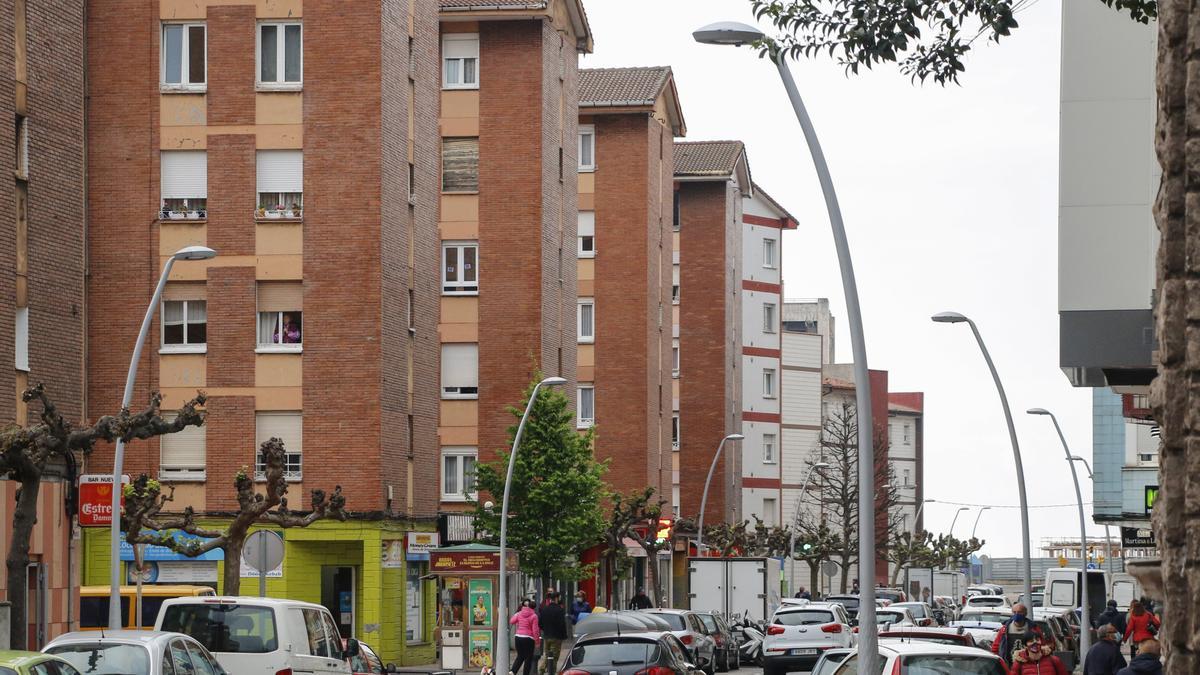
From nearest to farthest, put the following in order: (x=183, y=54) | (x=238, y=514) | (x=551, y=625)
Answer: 1. (x=238, y=514)
2. (x=551, y=625)
3. (x=183, y=54)

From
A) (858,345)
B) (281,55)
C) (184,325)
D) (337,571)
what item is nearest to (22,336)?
(184,325)

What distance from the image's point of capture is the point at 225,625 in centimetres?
2241

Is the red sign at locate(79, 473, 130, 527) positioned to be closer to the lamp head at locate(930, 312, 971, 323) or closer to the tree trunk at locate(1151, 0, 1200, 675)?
the lamp head at locate(930, 312, 971, 323)

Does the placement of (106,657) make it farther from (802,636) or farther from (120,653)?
(802,636)

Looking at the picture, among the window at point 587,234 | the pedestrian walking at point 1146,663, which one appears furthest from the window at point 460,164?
the pedestrian walking at point 1146,663

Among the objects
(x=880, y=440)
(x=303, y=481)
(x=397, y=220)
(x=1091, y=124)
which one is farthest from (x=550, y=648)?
(x=880, y=440)

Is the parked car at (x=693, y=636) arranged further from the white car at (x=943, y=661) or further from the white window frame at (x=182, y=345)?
the white car at (x=943, y=661)

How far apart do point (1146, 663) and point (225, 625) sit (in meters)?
11.3

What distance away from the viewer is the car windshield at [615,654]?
24.7m

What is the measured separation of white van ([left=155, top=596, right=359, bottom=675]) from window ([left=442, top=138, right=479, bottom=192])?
1437 inches

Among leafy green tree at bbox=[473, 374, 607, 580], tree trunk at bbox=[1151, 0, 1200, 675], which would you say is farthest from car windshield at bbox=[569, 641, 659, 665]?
leafy green tree at bbox=[473, 374, 607, 580]

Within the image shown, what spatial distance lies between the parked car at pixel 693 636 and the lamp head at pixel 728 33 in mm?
20707

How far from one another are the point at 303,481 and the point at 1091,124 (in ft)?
90.6

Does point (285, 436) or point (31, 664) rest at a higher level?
point (285, 436)
